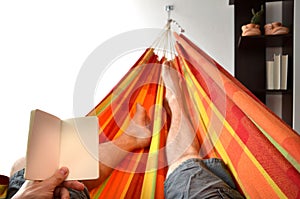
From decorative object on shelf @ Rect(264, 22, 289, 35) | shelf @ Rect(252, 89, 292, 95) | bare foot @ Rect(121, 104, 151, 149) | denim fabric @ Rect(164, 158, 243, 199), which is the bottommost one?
denim fabric @ Rect(164, 158, 243, 199)

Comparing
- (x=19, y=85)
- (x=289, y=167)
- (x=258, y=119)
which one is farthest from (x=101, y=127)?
(x=19, y=85)

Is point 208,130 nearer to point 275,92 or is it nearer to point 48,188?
point 48,188

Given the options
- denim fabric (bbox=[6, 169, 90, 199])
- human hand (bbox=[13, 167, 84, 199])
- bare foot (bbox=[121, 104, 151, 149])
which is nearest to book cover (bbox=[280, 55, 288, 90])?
bare foot (bbox=[121, 104, 151, 149])

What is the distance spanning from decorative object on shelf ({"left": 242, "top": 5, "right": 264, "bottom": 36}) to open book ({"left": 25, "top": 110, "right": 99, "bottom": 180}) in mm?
1484

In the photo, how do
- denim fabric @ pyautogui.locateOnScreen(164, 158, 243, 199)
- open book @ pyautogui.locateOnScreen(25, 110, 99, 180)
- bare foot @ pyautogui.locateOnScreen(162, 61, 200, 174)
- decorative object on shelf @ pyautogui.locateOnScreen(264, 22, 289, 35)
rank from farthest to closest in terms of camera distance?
decorative object on shelf @ pyautogui.locateOnScreen(264, 22, 289, 35)
bare foot @ pyautogui.locateOnScreen(162, 61, 200, 174)
denim fabric @ pyautogui.locateOnScreen(164, 158, 243, 199)
open book @ pyautogui.locateOnScreen(25, 110, 99, 180)

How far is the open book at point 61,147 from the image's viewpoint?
72 cm

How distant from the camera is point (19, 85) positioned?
8.43 ft

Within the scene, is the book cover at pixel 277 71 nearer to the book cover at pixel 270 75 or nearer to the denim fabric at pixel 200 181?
the book cover at pixel 270 75

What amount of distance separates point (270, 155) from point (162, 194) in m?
0.46

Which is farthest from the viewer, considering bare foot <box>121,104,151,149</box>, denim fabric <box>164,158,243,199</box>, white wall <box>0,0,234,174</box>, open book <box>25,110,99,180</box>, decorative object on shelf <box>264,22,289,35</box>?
white wall <box>0,0,234,174</box>

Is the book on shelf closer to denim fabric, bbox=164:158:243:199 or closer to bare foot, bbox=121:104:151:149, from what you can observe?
bare foot, bbox=121:104:151:149

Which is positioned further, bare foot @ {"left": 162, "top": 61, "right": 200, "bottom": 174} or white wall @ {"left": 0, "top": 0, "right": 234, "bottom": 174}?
white wall @ {"left": 0, "top": 0, "right": 234, "bottom": 174}

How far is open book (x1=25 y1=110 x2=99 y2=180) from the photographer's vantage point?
0.72m

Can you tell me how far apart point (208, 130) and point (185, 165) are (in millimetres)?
167
